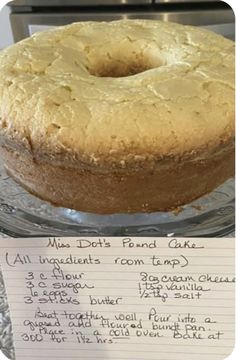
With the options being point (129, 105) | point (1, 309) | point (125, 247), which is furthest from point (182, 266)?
point (1, 309)

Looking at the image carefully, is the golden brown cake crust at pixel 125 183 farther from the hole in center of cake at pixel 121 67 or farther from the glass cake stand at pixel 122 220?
the hole in center of cake at pixel 121 67

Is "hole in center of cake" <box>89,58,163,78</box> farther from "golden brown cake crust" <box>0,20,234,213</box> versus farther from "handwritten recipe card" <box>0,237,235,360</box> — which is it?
"handwritten recipe card" <box>0,237,235,360</box>

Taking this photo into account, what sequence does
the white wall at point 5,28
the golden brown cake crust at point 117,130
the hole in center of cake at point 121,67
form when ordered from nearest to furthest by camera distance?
the golden brown cake crust at point 117,130, the hole in center of cake at point 121,67, the white wall at point 5,28

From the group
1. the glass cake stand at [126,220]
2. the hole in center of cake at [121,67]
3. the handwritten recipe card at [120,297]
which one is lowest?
the handwritten recipe card at [120,297]

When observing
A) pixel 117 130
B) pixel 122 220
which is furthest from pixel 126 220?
pixel 117 130

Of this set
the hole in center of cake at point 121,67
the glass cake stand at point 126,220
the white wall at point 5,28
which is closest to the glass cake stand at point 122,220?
the glass cake stand at point 126,220

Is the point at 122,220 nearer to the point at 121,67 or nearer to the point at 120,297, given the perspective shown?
the point at 120,297

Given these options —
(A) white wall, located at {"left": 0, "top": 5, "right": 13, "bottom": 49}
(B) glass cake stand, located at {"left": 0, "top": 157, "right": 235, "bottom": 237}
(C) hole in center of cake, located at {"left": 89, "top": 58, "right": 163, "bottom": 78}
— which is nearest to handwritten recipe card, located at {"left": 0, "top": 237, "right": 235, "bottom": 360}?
(B) glass cake stand, located at {"left": 0, "top": 157, "right": 235, "bottom": 237}
